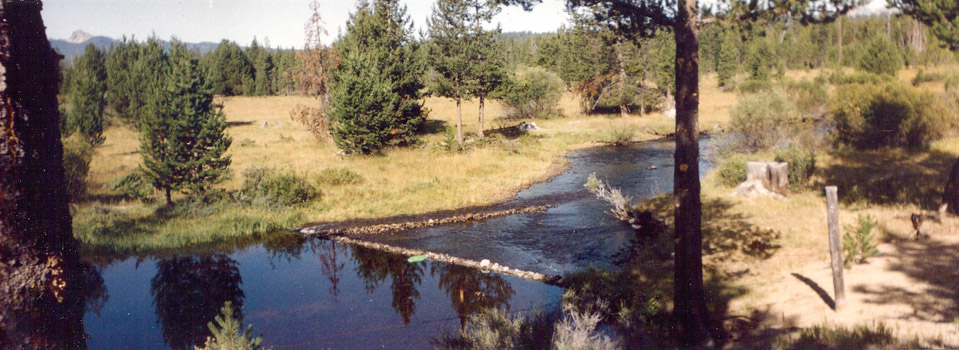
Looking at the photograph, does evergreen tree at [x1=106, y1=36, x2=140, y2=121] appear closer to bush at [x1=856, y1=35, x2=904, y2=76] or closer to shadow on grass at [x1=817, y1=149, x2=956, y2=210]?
shadow on grass at [x1=817, y1=149, x2=956, y2=210]

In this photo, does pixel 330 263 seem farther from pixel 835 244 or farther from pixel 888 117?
pixel 888 117

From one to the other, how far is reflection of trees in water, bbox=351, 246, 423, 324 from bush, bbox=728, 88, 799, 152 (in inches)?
605

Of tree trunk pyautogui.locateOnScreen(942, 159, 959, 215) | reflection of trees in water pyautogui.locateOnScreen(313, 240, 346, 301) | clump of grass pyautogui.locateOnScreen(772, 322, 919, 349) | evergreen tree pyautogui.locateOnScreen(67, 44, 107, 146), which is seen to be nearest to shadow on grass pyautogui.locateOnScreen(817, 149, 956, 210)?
tree trunk pyautogui.locateOnScreen(942, 159, 959, 215)

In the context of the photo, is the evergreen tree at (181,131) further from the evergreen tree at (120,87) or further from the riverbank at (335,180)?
the evergreen tree at (120,87)

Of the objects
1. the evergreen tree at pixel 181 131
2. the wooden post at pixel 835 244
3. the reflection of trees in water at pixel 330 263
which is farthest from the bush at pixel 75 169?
the wooden post at pixel 835 244

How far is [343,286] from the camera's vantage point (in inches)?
490

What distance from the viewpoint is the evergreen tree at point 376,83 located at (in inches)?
1068

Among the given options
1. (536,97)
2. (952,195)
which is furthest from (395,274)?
(536,97)

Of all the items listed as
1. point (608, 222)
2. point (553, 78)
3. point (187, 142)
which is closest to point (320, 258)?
point (187, 142)

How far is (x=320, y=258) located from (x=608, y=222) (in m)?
8.31

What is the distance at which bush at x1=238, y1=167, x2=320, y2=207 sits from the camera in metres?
19.9

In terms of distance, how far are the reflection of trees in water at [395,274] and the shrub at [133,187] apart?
9.99m

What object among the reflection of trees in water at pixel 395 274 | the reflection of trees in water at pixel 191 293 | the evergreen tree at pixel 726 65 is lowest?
the reflection of trees in water at pixel 191 293

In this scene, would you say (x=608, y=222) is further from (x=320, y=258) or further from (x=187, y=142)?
(x=187, y=142)
